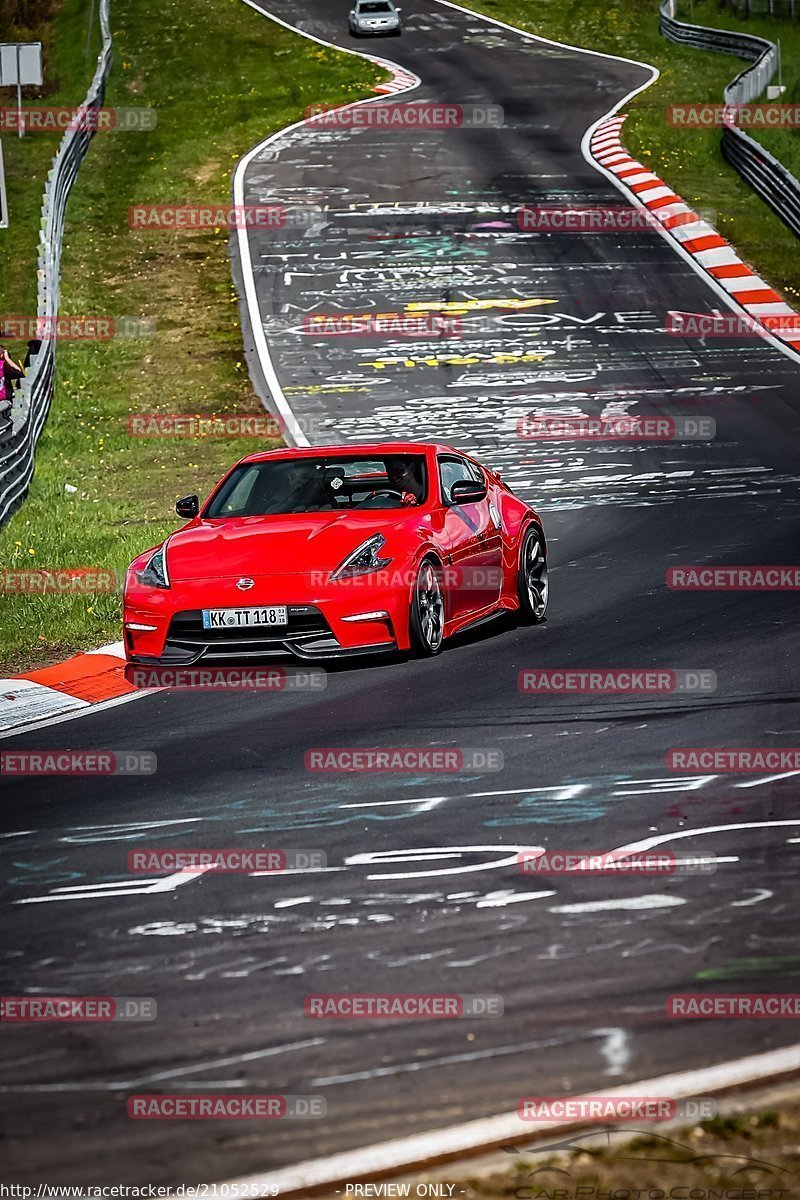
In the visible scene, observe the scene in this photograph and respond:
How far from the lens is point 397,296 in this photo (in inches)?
1121

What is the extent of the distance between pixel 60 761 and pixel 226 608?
1636 millimetres

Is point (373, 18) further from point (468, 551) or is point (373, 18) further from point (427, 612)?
point (427, 612)

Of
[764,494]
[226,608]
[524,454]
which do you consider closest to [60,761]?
[226,608]

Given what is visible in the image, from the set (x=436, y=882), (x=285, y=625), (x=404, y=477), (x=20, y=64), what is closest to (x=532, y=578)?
(x=404, y=477)

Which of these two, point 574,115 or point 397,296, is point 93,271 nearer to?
point 397,296

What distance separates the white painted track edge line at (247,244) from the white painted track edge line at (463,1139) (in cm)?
1616

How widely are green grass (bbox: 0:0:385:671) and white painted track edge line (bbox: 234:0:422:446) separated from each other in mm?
298

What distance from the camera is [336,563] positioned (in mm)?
10695

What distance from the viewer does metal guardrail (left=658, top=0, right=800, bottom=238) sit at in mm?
31031

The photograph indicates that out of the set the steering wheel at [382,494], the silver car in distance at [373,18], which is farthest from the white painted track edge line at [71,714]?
the silver car in distance at [373,18]

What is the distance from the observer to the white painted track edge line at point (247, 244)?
22.7 meters

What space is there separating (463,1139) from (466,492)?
23.9ft

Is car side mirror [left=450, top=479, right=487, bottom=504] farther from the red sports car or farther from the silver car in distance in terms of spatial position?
Answer: the silver car in distance

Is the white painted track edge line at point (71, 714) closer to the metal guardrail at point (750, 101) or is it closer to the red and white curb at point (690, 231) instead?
the red and white curb at point (690, 231)
